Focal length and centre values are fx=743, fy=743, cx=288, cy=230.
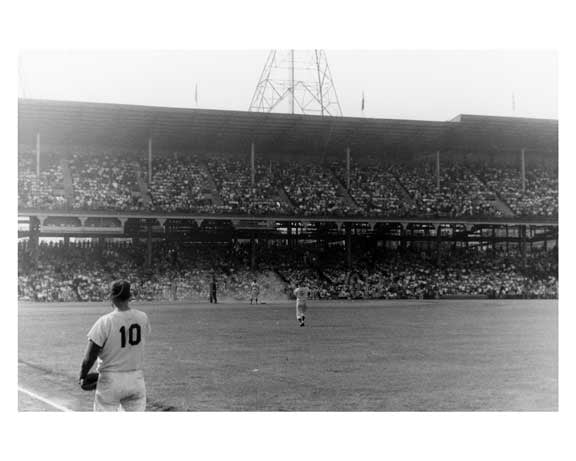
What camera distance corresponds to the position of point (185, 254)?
42688 millimetres

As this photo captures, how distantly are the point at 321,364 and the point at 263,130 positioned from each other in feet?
114

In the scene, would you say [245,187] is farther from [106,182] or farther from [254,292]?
[254,292]

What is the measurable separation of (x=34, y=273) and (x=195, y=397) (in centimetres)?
2924

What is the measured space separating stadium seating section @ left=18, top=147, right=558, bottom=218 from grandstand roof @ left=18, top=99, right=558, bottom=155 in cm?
110

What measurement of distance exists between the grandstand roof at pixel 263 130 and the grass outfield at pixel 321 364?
21.1 metres

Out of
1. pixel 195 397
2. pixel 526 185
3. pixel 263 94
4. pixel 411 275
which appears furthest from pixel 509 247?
pixel 195 397

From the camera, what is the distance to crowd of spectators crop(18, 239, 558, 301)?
126ft

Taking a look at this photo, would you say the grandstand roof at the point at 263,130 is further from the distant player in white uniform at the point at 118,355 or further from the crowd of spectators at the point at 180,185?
the distant player in white uniform at the point at 118,355

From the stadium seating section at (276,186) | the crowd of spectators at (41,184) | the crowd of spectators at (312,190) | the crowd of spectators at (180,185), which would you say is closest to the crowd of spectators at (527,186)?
the stadium seating section at (276,186)

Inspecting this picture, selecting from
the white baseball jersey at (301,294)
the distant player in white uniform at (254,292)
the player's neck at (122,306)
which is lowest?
the distant player in white uniform at (254,292)

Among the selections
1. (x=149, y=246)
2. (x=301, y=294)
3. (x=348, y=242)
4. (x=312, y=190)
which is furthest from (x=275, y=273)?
(x=301, y=294)

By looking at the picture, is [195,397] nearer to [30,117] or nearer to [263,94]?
[30,117]

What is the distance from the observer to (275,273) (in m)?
43.2

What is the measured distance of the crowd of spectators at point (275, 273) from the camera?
38.3 metres
